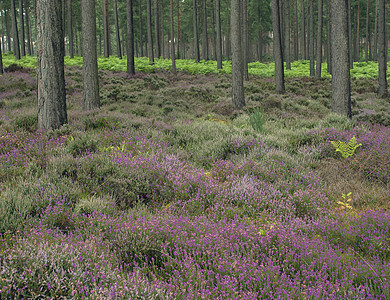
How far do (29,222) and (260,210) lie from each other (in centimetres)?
324

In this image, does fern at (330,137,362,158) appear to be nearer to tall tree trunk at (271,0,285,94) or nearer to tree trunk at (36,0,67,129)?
tree trunk at (36,0,67,129)

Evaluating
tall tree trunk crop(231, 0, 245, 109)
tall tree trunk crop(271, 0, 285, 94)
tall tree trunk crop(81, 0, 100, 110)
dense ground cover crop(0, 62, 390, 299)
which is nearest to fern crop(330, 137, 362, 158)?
dense ground cover crop(0, 62, 390, 299)

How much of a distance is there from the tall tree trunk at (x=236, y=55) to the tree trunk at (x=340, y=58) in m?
3.96

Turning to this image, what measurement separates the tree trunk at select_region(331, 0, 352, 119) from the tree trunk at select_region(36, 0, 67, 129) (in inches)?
372

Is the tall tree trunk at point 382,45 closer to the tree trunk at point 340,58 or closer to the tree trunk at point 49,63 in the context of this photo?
the tree trunk at point 340,58

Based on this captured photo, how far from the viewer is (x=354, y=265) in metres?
2.95

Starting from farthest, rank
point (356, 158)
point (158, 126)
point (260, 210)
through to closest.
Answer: point (158, 126) < point (356, 158) < point (260, 210)

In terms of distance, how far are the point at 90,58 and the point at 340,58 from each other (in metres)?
9.63

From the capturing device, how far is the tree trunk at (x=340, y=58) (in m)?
10.7

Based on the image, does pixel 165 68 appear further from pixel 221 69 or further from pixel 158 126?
pixel 158 126

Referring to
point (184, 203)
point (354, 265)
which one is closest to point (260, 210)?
point (184, 203)

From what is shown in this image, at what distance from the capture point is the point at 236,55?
13.4 meters

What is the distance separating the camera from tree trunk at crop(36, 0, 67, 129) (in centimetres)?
771

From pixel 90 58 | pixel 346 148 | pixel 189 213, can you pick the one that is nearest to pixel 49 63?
pixel 90 58
